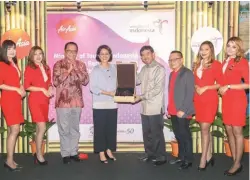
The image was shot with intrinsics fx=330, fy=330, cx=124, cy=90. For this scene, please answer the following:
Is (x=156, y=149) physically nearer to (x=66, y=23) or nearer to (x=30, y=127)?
(x=30, y=127)

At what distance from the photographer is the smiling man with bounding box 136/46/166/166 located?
4668mm

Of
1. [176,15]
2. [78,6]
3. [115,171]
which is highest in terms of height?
[78,6]

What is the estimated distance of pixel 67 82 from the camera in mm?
4645

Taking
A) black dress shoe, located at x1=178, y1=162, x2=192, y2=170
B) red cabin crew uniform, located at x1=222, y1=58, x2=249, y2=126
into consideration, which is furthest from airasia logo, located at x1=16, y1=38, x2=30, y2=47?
red cabin crew uniform, located at x1=222, y1=58, x2=249, y2=126

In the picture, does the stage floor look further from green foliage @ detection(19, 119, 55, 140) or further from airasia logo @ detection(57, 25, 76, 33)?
airasia logo @ detection(57, 25, 76, 33)

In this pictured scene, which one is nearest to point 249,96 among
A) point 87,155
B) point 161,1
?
point 161,1

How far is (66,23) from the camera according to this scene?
5453 millimetres

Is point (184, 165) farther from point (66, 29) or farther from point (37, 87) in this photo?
point (66, 29)

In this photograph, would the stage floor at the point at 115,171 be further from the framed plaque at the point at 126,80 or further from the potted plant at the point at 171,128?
the framed plaque at the point at 126,80

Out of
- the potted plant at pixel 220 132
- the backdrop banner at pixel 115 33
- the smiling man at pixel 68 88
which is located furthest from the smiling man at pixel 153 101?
the potted plant at pixel 220 132

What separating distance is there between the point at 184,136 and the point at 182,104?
46 cm

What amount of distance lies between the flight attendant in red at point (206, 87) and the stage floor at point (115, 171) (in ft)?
1.22

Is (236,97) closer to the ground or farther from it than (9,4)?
closer to the ground

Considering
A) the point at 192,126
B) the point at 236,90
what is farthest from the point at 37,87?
the point at 236,90
